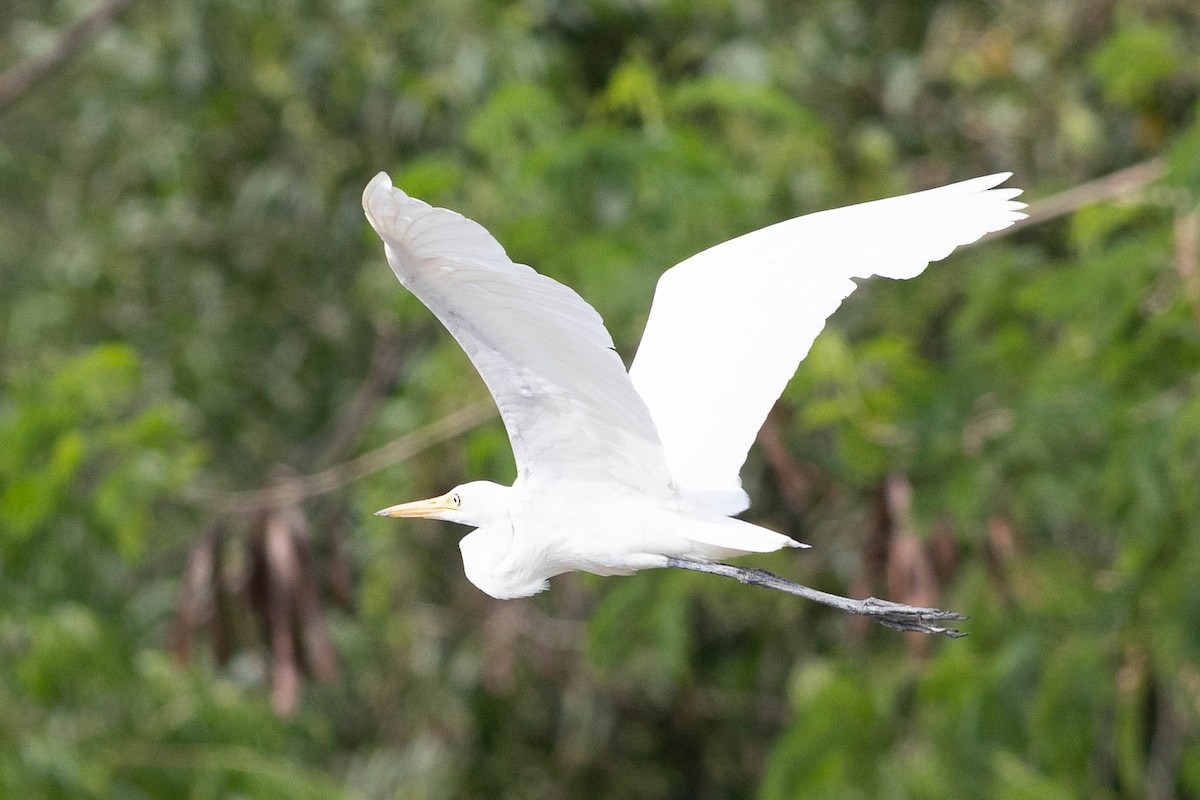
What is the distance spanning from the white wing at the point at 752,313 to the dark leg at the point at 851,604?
0.14m

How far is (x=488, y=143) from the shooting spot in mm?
A: 7152

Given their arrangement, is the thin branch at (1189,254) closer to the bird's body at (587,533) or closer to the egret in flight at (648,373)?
the egret in flight at (648,373)

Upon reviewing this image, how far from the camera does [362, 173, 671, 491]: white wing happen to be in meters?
2.87

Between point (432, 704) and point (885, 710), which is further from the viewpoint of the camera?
point (432, 704)

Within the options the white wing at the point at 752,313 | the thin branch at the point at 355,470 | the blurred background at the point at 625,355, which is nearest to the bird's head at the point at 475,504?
the white wing at the point at 752,313

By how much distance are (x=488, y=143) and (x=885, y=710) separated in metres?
2.74

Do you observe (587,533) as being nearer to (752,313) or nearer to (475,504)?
(475,504)

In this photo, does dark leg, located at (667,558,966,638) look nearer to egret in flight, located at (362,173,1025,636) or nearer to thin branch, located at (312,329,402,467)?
egret in flight, located at (362,173,1025,636)

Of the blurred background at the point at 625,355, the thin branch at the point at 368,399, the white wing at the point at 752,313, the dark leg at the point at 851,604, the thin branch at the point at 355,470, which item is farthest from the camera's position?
the thin branch at the point at 368,399

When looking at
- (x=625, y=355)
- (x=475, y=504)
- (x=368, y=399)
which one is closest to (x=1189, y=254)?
(x=625, y=355)

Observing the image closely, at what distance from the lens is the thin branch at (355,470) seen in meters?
6.33

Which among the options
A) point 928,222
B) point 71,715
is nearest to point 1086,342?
point 928,222

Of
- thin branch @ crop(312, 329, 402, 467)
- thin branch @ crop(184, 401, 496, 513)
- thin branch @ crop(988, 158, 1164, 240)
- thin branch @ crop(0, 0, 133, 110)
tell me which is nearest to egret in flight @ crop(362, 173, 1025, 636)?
thin branch @ crop(184, 401, 496, 513)

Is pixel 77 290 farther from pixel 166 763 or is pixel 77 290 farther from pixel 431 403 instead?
pixel 166 763
